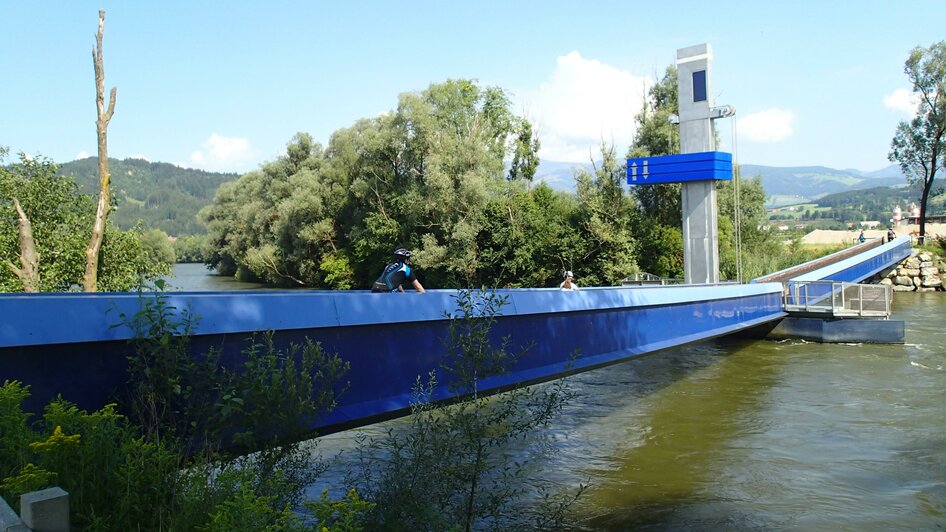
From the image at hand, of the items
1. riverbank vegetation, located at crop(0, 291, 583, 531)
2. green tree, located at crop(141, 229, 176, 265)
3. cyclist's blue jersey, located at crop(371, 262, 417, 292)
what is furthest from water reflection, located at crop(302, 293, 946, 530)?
green tree, located at crop(141, 229, 176, 265)

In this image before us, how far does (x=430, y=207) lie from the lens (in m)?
36.9

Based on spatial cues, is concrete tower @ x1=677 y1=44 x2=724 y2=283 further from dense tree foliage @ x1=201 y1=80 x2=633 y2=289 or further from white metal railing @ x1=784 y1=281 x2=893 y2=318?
dense tree foliage @ x1=201 y1=80 x2=633 y2=289

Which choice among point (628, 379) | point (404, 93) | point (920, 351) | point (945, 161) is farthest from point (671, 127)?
point (945, 161)

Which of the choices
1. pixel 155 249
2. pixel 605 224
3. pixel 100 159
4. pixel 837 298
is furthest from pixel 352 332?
pixel 155 249

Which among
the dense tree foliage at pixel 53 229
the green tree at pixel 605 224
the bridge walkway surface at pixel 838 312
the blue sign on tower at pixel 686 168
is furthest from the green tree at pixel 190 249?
the bridge walkway surface at pixel 838 312

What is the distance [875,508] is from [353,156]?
141 feet

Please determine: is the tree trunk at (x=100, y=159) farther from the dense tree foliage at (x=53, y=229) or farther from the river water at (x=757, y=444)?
the river water at (x=757, y=444)

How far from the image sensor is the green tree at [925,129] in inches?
1807

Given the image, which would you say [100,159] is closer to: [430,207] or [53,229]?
[53,229]

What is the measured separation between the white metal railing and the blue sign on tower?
449 cm

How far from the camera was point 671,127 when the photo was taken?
35062 mm

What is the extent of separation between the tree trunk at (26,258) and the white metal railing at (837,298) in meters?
18.5

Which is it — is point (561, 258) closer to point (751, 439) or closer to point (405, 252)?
point (751, 439)

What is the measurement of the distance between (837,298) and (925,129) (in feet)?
120
